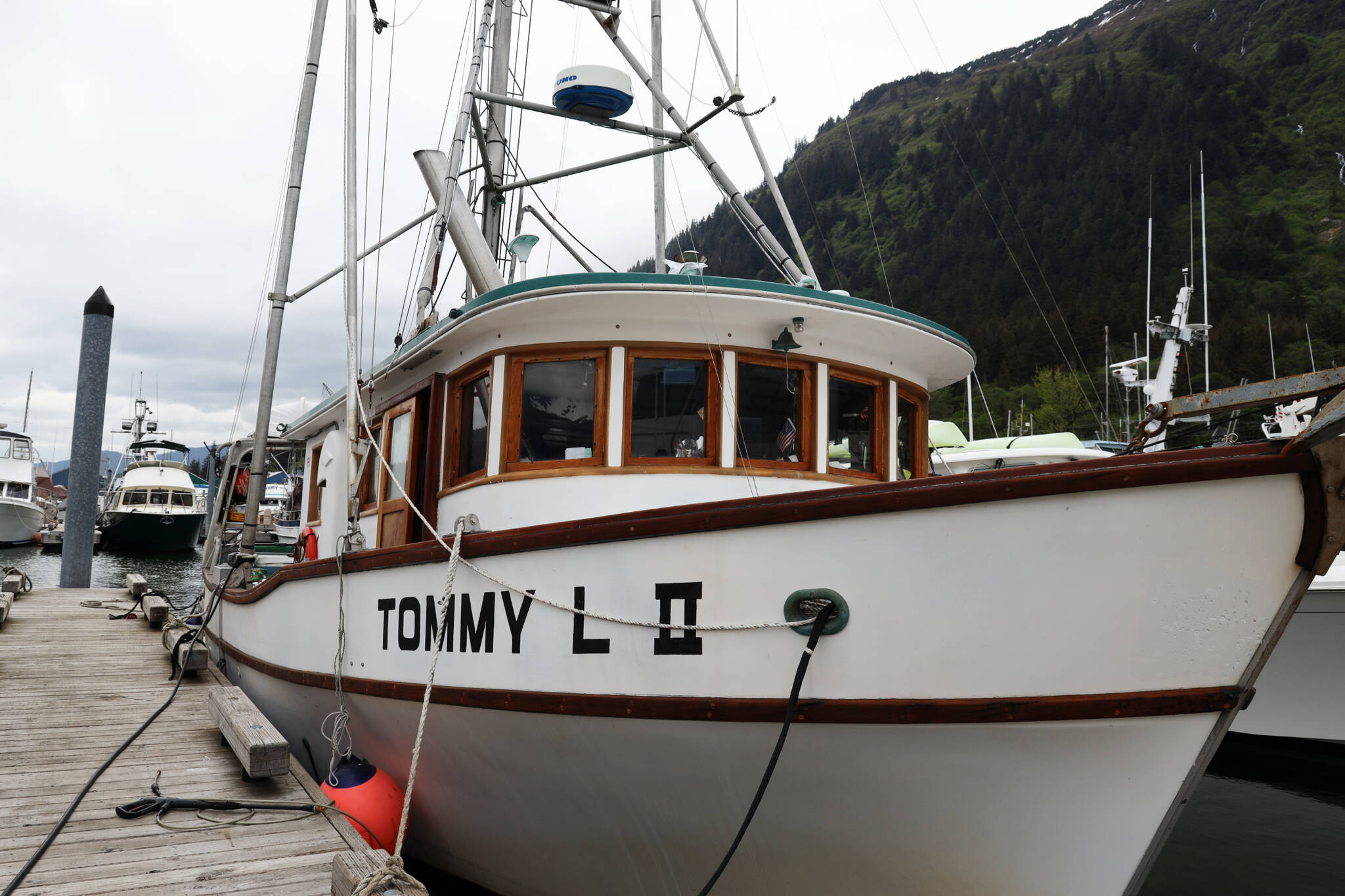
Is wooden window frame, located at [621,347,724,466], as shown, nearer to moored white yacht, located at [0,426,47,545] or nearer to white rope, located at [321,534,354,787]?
white rope, located at [321,534,354,787]

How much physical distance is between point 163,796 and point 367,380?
264cm

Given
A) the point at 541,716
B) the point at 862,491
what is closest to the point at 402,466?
the point at 541,716

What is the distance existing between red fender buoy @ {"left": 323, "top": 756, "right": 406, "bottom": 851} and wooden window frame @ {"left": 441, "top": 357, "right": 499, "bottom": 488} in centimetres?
169

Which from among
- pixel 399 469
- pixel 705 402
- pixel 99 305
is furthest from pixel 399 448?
pixel 99 305

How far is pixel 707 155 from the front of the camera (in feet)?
22.5

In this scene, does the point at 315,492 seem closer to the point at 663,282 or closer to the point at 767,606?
the point at 663,282

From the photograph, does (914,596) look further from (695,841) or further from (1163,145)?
(1163,145)

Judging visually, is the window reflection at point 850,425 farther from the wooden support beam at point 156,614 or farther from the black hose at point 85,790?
the wooden support beam at point 156,614

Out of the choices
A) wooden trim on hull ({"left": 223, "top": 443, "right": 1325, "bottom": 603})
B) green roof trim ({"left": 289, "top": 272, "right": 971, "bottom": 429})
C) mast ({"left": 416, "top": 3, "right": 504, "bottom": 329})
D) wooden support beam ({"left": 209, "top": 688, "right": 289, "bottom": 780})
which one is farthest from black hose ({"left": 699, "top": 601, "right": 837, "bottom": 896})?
mast ({"left": 416, "top": 3, "right": 504, "bottom": 329})

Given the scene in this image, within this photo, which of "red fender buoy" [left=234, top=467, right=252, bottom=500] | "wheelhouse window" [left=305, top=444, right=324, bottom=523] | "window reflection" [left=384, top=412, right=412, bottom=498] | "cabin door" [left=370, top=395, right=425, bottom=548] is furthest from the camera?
"red fender buoy" [left=234, top=467, right=252, bottom=500]

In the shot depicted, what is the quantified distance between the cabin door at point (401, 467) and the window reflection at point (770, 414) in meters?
2.18

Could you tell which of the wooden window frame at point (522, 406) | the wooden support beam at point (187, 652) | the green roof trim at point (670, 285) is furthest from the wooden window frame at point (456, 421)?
the wooden support beam at point (187, 652)

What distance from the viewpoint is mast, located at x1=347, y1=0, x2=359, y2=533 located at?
5055mm

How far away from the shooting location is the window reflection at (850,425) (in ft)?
16.2
